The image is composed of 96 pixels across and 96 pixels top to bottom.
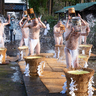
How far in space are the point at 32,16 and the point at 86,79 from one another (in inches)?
127

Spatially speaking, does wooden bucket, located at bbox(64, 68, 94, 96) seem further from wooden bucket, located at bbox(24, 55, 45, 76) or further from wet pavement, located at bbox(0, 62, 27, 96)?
wooden bucket, located at bbox(24, 55, 45, 76)

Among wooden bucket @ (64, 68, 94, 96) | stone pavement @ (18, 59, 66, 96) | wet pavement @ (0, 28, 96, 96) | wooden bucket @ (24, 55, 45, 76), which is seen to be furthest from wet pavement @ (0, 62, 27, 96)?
wooden bucket @ (64, 68, 94, 96)

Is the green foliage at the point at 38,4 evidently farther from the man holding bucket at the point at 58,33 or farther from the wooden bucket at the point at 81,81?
the wooden bucket at the point at 81,81

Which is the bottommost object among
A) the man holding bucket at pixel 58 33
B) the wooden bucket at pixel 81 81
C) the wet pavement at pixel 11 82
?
the wet pavement at pixel 11 82

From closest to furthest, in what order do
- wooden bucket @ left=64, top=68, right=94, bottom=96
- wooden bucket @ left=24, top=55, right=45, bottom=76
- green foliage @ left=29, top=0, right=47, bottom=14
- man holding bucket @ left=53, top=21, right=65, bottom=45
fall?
wooden bucket @ left=64, top=68, right=94, bottom=96, wooden bucket @ left=24, top=55, right=45, bottom=76, man holding bucket @ left=53, top=21, right=65, bottom=45, green foliage @ left=29, top=0, right=47, bottom=14

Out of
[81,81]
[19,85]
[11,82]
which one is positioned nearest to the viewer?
[81,81]

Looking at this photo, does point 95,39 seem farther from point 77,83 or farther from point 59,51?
point 77,83

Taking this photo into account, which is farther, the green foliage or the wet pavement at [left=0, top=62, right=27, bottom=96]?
the green foliage

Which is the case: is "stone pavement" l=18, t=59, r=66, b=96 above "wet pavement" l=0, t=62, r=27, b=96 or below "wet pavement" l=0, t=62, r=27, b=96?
above

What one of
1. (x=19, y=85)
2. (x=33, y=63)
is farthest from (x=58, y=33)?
(x=19, y=85)

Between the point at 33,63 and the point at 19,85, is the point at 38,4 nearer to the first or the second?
the point at 33,63

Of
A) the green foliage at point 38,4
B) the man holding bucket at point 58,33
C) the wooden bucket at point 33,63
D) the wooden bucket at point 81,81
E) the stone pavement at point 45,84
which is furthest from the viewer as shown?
the green foliage at point 38,4

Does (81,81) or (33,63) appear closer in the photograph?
(81,81)

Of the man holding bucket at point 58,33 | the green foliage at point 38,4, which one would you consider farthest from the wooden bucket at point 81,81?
the green foliage at point 38,4
